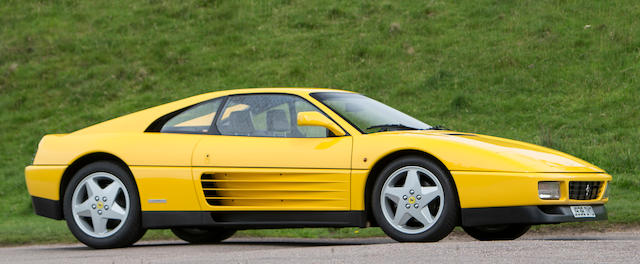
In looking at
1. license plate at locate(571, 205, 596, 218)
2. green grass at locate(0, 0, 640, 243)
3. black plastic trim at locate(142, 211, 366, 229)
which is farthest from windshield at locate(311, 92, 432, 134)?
green grass at locate(0, 0, 640, 243)

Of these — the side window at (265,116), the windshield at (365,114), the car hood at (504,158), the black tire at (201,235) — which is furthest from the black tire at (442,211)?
the black tire at (201,235)

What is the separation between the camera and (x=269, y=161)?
23.6ft

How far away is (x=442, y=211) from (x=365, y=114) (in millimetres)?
1391

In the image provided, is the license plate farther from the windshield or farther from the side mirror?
the side mirror

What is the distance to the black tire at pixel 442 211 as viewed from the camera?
6.53 m

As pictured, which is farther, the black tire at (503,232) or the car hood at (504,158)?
the black tire at (503,232)

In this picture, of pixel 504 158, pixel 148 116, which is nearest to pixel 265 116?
pixel 148 116

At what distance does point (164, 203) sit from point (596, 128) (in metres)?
9.42

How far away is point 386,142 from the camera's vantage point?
22.5 ft

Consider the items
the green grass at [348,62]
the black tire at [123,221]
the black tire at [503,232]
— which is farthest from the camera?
the green grass at [348,62]

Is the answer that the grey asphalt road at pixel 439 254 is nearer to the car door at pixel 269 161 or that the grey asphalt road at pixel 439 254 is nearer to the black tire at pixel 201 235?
the car door at pixel 269 161

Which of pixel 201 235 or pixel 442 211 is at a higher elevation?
pixel 442 211

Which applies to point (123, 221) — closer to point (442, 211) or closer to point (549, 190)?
point (442, 211)

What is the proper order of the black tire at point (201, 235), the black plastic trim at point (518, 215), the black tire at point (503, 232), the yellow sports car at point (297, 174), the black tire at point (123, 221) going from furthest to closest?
the black tire at point (201, 235), the black tire at point (503, 232), the black tire at point (123, 221), the yellow sports car at point (297, 174), the black plastic trim at point (518, 215)
